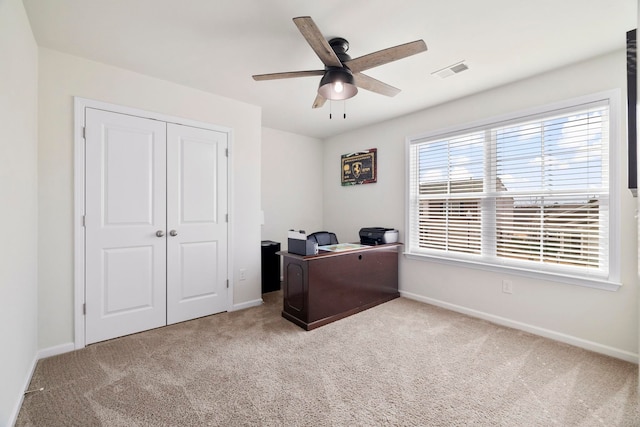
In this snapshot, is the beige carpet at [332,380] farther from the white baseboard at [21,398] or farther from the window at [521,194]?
the window at [521,194]

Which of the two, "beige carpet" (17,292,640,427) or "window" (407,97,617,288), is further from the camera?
"window" (407,97,617,288)

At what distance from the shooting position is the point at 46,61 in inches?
89.4

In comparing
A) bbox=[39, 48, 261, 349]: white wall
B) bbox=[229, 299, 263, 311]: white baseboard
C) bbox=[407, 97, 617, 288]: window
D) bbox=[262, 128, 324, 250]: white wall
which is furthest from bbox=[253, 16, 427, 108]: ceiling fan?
bbox=[229, 299, 263, 311]: white baseboard

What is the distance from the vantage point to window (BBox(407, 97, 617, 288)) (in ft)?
7.88

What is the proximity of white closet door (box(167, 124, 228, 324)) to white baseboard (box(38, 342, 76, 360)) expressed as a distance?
757 millimetres

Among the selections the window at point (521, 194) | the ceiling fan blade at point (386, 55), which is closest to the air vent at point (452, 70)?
the window at point (521, 194)

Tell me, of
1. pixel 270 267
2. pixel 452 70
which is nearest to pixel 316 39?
pixel 452 70

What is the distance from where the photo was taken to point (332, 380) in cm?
196

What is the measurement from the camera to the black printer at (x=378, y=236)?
3.69 metres

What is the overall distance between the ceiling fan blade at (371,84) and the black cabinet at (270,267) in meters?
2.52

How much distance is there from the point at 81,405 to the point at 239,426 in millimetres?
1031

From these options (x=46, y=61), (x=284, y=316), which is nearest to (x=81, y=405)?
(x=284, y=316)

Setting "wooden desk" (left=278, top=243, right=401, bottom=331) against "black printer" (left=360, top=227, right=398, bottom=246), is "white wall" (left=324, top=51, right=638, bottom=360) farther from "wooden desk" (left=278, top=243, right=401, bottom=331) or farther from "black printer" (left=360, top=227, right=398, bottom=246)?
"wooden desk" (left=278, top=243, right=401, bottom=331)

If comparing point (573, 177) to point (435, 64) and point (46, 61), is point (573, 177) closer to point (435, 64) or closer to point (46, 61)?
point (435, 64)
